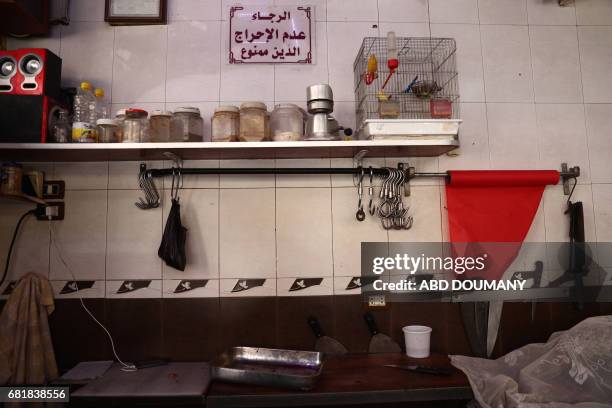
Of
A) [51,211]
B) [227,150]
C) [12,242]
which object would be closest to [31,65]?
[51,211]

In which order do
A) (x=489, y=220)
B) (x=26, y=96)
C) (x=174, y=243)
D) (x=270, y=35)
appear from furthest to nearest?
(x=270, y=35) < (x=489, y=220) < (x=174, y=243) < (x=26, y=96)

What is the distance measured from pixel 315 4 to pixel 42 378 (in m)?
2.17

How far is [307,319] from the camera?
2002 mm

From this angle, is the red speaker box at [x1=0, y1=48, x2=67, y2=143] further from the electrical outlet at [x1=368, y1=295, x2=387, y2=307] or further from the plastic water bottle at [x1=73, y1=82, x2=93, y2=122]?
the electrical outlet at [x1=368, y1=295, x2=387, y2=307]

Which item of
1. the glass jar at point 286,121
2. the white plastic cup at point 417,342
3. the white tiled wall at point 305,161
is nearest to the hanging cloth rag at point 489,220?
the white tiled wall at point 305,161

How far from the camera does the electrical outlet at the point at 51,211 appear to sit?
→ 6.61ft

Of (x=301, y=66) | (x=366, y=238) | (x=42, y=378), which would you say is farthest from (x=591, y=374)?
(x=42, y=378)

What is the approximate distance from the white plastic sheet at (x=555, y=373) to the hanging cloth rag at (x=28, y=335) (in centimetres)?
178

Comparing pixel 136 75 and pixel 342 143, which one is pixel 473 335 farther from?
pixel 136 75

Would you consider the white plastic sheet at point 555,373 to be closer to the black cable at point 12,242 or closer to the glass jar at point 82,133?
the glass jar at point 82,133

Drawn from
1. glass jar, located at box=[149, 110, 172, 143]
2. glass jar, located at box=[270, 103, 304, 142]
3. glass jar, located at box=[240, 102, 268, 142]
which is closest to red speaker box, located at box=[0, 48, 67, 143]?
glass jar, located at box=[149, 110, 172, 143]

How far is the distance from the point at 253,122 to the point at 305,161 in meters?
0.37

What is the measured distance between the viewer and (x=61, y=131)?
1840mm

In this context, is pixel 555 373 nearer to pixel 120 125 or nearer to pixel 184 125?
pixel 184 125
